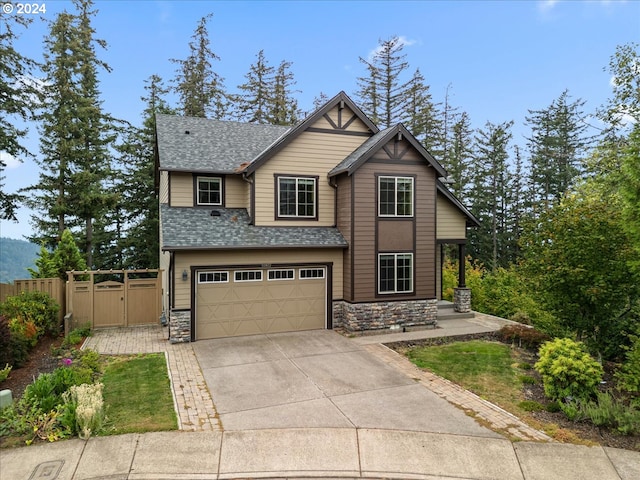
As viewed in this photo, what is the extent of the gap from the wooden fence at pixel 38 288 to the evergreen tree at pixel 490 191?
101ft

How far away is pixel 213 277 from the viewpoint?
42.7 feet

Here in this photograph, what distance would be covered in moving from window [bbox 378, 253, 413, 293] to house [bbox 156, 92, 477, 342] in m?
0.04

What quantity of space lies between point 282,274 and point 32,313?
7.81 m

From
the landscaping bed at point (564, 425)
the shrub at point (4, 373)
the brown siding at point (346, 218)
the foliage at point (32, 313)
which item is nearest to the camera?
the landscaping bed at point (564, 425)

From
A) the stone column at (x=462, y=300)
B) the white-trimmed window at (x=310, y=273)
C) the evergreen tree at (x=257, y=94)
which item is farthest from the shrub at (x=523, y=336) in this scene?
the evergreen tree at (x=257, y=94)

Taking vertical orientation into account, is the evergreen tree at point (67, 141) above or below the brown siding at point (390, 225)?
above

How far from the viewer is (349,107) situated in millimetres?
14992

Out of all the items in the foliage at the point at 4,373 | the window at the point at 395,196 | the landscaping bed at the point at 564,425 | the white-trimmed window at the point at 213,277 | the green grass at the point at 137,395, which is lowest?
the landscaping bed at the point at 564,425

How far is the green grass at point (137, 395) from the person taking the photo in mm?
6801

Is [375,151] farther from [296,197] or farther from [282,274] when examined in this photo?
[282,274]

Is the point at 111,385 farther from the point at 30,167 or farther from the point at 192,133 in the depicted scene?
the point at 30,167

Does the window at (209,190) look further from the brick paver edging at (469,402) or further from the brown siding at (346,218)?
the brick paver edging at (469,402)

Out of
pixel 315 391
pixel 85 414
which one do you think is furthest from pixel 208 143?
pixel 85 414

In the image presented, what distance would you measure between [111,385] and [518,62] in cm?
2252
